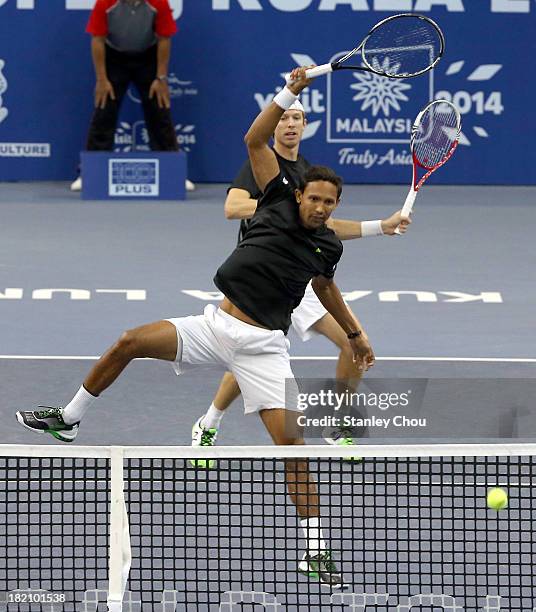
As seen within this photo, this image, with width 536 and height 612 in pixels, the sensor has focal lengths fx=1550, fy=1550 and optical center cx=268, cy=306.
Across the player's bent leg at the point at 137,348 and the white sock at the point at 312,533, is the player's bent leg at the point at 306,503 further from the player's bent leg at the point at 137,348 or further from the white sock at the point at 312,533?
the player's bent leg at the point at 137,348

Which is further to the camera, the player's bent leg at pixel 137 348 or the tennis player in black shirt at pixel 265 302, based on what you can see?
the player's bent leg at pixel 137 348

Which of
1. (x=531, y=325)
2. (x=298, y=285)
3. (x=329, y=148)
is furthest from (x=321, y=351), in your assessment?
(x=329, y=148)

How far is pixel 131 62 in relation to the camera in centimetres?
1588

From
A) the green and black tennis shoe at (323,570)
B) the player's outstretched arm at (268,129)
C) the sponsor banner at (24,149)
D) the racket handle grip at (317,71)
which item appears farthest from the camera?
the sponsor banner at (24,149)

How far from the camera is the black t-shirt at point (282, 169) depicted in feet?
25.2

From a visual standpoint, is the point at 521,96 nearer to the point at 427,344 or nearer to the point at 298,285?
the point at 427,344

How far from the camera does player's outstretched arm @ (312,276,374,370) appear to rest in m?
6.96

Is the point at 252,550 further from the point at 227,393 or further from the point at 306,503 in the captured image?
the point at 227,393

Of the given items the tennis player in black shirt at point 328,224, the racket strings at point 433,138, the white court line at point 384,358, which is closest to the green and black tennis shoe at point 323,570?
the tennis player in black shirt at point 328,224

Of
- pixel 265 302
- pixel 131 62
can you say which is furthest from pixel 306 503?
pixel 131 62

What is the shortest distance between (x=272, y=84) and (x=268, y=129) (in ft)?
32.6

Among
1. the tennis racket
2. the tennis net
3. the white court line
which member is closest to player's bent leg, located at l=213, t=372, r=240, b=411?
the tennis net

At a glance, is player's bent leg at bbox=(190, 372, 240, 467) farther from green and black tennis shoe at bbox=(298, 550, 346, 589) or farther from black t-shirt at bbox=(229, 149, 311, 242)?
green and black tennis shoe at bbox=(298, 550, 346, 589)

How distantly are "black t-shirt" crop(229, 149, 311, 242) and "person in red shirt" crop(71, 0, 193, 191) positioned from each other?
26.2 ft
